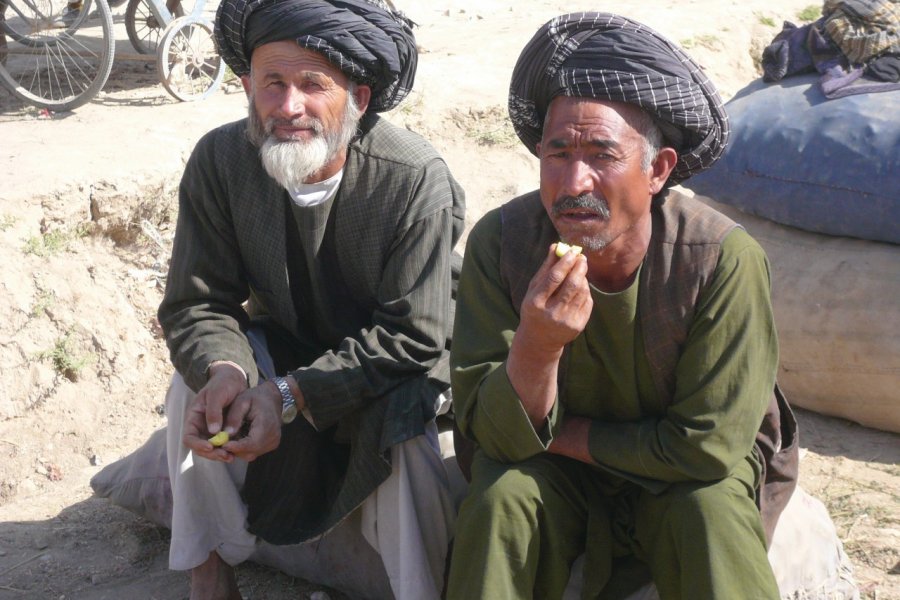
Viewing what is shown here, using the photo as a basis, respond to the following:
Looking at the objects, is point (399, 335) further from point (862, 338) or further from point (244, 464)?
point (862, 338)

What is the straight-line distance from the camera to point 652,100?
2.54m

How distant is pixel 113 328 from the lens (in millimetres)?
4887

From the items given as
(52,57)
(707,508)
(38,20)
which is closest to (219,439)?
(707,508)

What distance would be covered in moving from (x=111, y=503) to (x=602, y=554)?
2074 millimetres

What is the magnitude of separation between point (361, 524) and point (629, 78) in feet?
5.00

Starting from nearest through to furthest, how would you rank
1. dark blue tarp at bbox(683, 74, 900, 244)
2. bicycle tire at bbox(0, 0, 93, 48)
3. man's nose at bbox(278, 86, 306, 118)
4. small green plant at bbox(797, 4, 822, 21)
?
man's nose at bbox(278, 86, 306, 118)
dark blue tarp at bbox(683, 74, 900, 244)
bicycle tire at bbox(0, 0, 93, 48)
small green plant at bbox(797, 4, 822, 21)

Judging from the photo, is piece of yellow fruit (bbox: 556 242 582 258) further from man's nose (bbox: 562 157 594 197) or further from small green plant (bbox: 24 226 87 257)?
small green plant (bbox: 24 226 87 257)

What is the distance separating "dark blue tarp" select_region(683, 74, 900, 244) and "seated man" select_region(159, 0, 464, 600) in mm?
1652

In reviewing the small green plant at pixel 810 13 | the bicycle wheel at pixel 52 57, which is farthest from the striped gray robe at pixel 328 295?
the small green plant at pixel 810 13

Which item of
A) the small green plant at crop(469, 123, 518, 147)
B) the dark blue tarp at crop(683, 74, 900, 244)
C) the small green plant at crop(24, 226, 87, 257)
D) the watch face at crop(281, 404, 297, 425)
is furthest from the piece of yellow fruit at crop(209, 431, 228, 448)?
the small green plant at crop(469, 123, 518, 147)

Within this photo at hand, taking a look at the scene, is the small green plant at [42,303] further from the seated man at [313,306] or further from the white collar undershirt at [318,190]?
the white collar undershirt at [318,190]

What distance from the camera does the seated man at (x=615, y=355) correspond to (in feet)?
8.11

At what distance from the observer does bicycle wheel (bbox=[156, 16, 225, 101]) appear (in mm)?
6848

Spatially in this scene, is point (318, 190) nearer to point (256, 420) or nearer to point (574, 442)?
point (256, 420)
